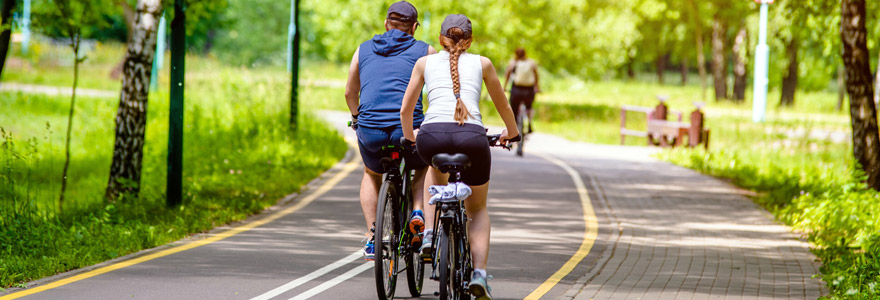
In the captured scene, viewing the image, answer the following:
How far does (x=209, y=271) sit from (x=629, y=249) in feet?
12.6

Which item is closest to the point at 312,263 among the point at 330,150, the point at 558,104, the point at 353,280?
the point at 353,280

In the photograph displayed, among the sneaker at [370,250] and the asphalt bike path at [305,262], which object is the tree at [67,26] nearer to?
the asphalt bike path at [305,262]

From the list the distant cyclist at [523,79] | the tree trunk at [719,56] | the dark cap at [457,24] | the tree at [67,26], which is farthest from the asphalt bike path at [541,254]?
the tree trunk at [719,56]

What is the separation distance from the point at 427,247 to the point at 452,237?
323 mm

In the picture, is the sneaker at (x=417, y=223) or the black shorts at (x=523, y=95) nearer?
the sneaker at (x=417, y=223)

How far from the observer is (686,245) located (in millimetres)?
10305

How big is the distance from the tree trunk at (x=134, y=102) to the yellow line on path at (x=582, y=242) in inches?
182

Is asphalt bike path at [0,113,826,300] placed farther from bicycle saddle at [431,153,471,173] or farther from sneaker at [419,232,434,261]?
bicycle saddle at [431,153,471,173]

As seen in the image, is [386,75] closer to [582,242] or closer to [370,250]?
[370,250]

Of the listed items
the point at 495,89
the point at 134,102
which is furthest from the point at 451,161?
the point at 134,102

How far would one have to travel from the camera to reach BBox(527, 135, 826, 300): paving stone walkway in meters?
7.98

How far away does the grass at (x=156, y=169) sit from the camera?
8.91m

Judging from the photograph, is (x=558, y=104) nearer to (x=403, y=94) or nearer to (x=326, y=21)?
(x=326, y=21)

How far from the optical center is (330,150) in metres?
18.2
